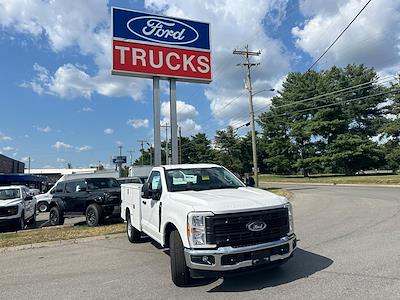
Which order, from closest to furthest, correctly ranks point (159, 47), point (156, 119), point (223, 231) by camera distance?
point (223, 231) → point (156, 119) → point (159, 47)

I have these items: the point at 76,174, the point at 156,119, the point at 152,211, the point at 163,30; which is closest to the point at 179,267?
the point at 152,211

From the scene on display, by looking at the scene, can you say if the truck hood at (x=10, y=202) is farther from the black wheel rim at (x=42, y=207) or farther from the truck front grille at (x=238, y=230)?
the truck front grille at (x=238, y=230)

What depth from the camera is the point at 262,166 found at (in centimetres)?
9438

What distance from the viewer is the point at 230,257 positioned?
5184 millimetres

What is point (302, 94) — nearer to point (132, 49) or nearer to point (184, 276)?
point (132, 49)

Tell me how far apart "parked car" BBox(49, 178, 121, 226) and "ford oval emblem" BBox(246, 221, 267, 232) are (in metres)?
8.43

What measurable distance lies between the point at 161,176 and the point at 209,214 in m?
2.18

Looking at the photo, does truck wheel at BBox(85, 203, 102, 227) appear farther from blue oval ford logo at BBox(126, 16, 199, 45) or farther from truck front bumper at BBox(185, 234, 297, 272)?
blue oval ford logo at BBox(126, 16, 199, 45)

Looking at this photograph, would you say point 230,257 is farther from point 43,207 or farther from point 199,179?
point 43,207

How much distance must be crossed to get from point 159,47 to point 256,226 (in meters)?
15.4

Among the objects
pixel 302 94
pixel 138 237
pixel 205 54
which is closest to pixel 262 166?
pixel 302 94

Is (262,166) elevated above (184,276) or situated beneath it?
elevated above

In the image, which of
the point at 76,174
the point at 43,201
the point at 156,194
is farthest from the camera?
the point at 76,174

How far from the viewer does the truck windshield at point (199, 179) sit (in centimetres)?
691
